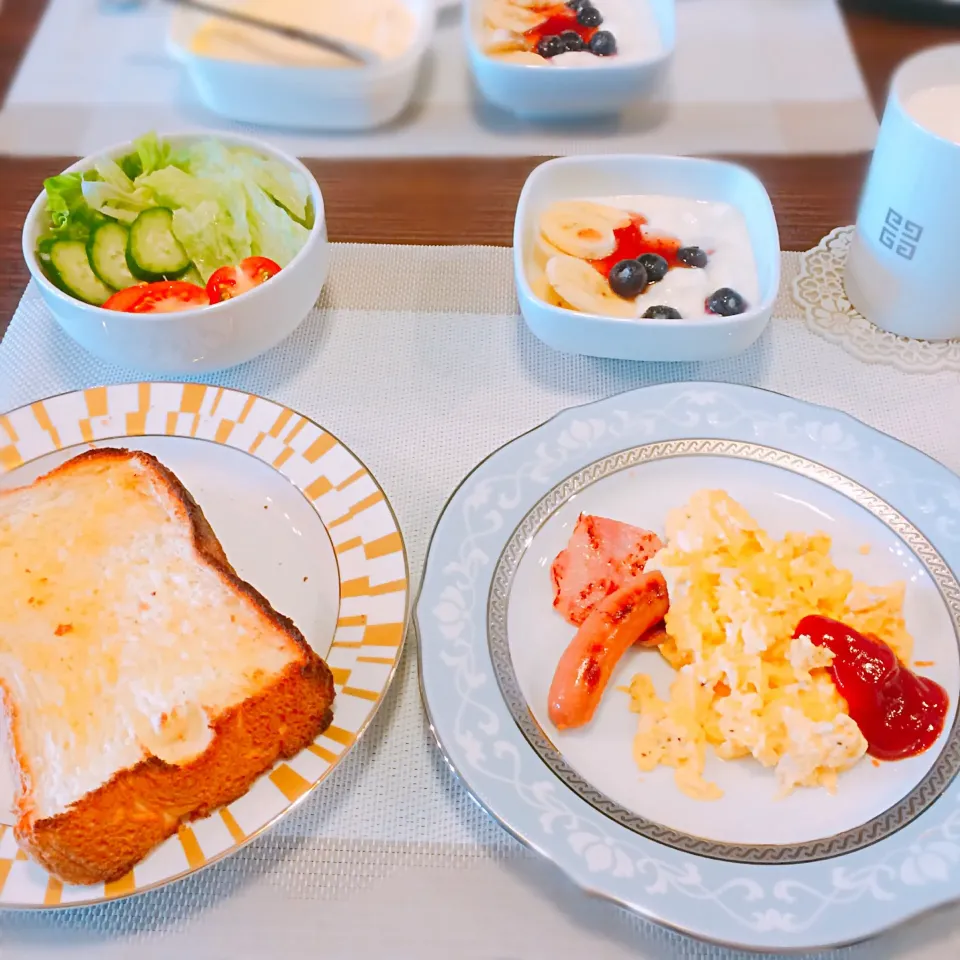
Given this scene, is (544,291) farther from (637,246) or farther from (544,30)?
(544,30)

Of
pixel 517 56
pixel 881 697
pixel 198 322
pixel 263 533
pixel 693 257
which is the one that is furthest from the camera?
pixel 517 56

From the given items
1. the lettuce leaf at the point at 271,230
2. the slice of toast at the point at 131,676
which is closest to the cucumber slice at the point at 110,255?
the lettuce leaf at the point at 271,230

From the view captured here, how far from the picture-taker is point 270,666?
53.3 inches

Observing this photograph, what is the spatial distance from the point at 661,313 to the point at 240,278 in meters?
0.89


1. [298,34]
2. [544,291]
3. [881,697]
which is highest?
[298,34]

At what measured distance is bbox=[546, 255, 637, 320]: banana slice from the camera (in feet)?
6.09

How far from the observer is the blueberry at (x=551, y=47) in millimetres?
2529

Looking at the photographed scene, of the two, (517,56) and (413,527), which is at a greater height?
(517,56)

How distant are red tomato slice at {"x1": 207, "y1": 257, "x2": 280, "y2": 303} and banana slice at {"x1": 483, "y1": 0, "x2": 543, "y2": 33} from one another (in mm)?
1208

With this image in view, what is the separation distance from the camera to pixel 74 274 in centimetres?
188

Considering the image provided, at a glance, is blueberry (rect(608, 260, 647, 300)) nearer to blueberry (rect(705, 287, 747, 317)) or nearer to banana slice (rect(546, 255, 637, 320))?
banana slice (rect(546, 255, 637, 320))

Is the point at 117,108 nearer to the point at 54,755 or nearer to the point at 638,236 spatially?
the point at 638,236

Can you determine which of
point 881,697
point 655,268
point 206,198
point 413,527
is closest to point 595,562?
point 413,527

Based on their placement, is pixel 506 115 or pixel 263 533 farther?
pixel 506 115
